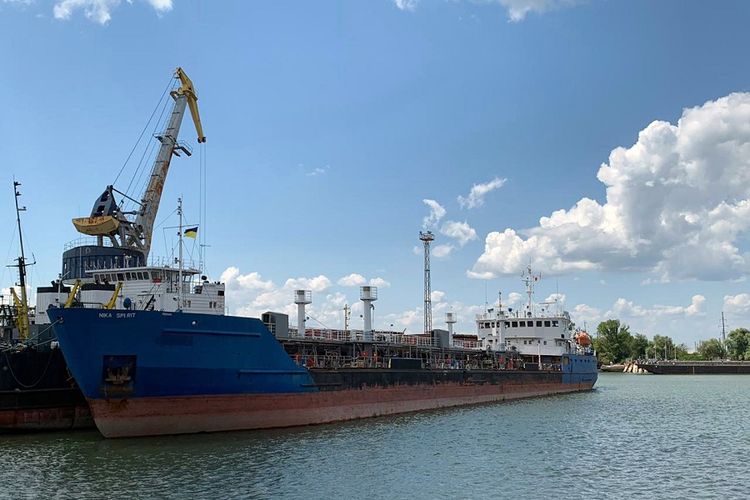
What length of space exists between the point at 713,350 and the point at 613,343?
24.7 metres

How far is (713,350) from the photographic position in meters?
138

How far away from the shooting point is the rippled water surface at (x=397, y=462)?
51.7 feet

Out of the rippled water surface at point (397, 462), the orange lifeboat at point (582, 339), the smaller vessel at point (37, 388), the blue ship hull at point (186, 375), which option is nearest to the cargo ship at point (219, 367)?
the blue ship hull at point (186, 375)

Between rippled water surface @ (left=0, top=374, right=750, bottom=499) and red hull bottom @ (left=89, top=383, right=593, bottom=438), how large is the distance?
51cm

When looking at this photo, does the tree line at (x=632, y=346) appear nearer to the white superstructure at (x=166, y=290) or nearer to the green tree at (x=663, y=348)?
the green tree at (x=663, y=348)

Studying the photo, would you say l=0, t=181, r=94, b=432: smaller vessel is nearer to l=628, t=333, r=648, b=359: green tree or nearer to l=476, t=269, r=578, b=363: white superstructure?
l=476, t=269, r=578, b=363: white superstructure

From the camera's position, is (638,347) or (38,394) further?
(638,347)

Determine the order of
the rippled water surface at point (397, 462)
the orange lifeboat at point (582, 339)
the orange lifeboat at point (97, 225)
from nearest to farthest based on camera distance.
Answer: the rippled water surface at point (397, 462), the orange lifeboat at point (97, 225), the orange lifeboat at point (582, 339)

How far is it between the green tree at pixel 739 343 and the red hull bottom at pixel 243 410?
401 feet

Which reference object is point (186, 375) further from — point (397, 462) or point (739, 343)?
point (739, 343)

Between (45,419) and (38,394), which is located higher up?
(38,394)

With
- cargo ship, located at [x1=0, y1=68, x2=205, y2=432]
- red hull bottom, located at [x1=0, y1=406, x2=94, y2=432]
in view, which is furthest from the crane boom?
red hull bottom, located at [x1=0, y1=406, x2=94, y2=432]

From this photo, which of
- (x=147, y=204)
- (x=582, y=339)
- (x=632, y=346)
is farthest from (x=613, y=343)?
(x=147, y=204)

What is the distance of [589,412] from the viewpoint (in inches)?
1325
